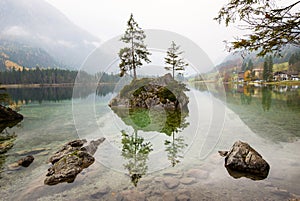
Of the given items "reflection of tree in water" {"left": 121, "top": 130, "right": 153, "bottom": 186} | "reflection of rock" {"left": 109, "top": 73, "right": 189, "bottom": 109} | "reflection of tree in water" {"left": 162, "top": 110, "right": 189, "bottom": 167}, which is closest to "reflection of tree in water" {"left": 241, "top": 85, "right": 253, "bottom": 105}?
"reflection of rock" {"left": 109, "top": 73, "right": 189, "bottom": 109}

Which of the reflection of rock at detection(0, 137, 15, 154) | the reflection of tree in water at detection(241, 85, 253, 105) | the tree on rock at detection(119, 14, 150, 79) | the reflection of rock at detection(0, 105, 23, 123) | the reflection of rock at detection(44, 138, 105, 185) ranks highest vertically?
the tree on rock at detection(119, 14, 150, 79)

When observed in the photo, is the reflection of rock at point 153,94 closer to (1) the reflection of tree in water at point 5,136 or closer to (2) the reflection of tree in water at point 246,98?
(2) the reflection of tree in water at point 246,98

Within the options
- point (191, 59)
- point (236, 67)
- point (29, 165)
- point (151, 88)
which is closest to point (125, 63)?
point (151, 88)

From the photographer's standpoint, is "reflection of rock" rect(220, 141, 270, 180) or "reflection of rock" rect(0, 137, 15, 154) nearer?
"reflection of rock" rect(220, 141, 270, 180)

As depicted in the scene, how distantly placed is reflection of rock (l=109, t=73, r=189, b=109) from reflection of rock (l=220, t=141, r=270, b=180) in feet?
50.2

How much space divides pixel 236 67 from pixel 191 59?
187 m

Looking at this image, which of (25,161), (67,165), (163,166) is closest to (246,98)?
(163,166)

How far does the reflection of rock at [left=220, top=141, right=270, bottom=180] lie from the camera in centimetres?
739

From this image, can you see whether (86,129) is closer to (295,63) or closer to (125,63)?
(125,63)

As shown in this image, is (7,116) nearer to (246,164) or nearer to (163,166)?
(163,166)

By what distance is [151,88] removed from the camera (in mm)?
25297

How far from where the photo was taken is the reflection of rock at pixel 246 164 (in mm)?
7391

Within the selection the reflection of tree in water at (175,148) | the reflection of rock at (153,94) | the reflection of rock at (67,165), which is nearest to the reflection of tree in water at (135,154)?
the reflection of tree in water at (175,148)

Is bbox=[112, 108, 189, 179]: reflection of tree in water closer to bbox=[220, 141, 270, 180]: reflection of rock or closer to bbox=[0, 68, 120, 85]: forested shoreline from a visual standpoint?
bbox=[220, 141, 270, 180]: reflection of rock
